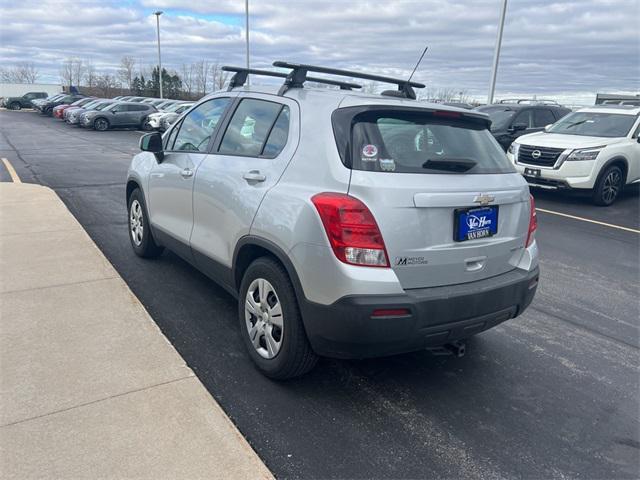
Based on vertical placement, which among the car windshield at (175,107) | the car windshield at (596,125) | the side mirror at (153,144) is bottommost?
the side mirror at (153,144)

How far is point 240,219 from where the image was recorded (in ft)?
11.2

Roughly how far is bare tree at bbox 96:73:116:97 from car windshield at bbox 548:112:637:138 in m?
84.5

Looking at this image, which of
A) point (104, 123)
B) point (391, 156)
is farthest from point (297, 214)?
point (104, 123)

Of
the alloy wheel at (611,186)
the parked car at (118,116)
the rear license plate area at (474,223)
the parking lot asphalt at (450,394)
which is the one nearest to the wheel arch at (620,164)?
the alloy wheel at (611,186)

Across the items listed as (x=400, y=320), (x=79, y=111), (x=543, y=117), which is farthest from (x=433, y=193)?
(x=79, y=111)

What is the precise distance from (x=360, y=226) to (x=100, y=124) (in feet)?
99.8

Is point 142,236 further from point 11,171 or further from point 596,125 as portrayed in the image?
point 596,125

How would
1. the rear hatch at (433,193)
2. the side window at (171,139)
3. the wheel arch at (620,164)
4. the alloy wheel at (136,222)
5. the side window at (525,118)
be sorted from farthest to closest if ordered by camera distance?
1. the side window at (525,118)
2. the wheel arch at (620,164)
3. the alloy wheel at (136,222)
4. the side window at (171,139)
5. the rear hatch at (433,193)

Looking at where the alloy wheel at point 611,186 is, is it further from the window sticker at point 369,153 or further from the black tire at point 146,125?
the black tire at point 146,125

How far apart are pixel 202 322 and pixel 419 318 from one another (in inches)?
79.1

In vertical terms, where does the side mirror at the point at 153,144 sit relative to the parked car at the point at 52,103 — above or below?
below

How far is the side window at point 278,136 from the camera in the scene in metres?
3.31

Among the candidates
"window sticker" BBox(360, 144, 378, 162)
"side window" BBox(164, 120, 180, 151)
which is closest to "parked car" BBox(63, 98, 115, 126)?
"side window" BBox(164, 120, 180, 151)

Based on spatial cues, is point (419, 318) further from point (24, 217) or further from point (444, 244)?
point (24, 217)
